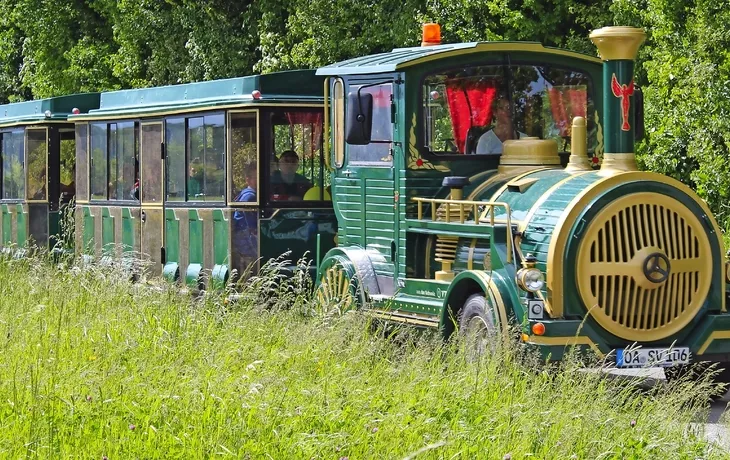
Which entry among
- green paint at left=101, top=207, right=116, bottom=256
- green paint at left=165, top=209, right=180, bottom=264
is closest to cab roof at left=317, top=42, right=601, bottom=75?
green paint at left=165, top=209, right=180, bottom=264

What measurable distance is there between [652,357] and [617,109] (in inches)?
67.0

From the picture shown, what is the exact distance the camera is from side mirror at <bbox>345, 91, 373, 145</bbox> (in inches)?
453

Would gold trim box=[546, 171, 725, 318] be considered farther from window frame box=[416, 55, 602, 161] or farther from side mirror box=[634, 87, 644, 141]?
window frame box=[416, 55, 602, 161]

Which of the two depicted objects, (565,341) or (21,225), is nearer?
(565,341)

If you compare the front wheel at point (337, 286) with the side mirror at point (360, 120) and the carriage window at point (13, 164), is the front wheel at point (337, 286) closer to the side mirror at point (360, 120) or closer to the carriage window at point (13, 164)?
the side mirror at point (360, 120)

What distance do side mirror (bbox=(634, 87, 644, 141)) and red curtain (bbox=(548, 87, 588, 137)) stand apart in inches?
28.1

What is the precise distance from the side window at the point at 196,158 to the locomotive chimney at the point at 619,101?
5711 millimetres

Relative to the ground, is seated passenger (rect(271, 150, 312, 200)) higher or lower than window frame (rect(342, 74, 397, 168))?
lower

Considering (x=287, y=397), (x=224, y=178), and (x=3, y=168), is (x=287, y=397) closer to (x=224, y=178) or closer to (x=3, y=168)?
(x=224, y=178)

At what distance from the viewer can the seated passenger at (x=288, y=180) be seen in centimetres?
1457

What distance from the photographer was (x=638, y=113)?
36.2 feet

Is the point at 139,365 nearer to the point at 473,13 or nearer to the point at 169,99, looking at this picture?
the point at 169,99

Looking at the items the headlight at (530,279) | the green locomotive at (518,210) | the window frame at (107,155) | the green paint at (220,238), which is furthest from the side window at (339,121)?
the window frame at (107,155)

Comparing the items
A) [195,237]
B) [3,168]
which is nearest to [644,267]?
[195,237]
